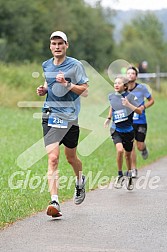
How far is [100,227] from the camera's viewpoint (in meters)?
8.54

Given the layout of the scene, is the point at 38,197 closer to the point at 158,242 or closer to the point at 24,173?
the point at 24,173

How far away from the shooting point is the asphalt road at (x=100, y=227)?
24.5ft

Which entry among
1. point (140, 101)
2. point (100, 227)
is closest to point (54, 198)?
point (100, 227)

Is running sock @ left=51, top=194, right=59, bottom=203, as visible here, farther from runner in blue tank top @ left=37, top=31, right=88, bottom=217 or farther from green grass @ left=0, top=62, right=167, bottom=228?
green grass @ left=0, top=62, right=167, bottom=228

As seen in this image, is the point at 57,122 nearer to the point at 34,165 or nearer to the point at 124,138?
the point at 124,138

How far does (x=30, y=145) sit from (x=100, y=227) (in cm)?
903

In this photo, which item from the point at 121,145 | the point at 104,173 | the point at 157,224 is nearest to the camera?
the point at 157,224

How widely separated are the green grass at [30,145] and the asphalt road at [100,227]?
1.44ft

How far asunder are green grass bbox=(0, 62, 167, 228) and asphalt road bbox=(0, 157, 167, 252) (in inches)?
17.3

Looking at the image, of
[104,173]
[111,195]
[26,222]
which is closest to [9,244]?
[26,222]

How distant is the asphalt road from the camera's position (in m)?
7.46

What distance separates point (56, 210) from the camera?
8883 mm

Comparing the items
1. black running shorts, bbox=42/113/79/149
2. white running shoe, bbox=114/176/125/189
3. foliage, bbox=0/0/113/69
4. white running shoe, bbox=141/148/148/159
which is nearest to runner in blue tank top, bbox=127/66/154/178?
white running shoe, bbox=141/148/148/159

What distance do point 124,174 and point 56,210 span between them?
3.68m
